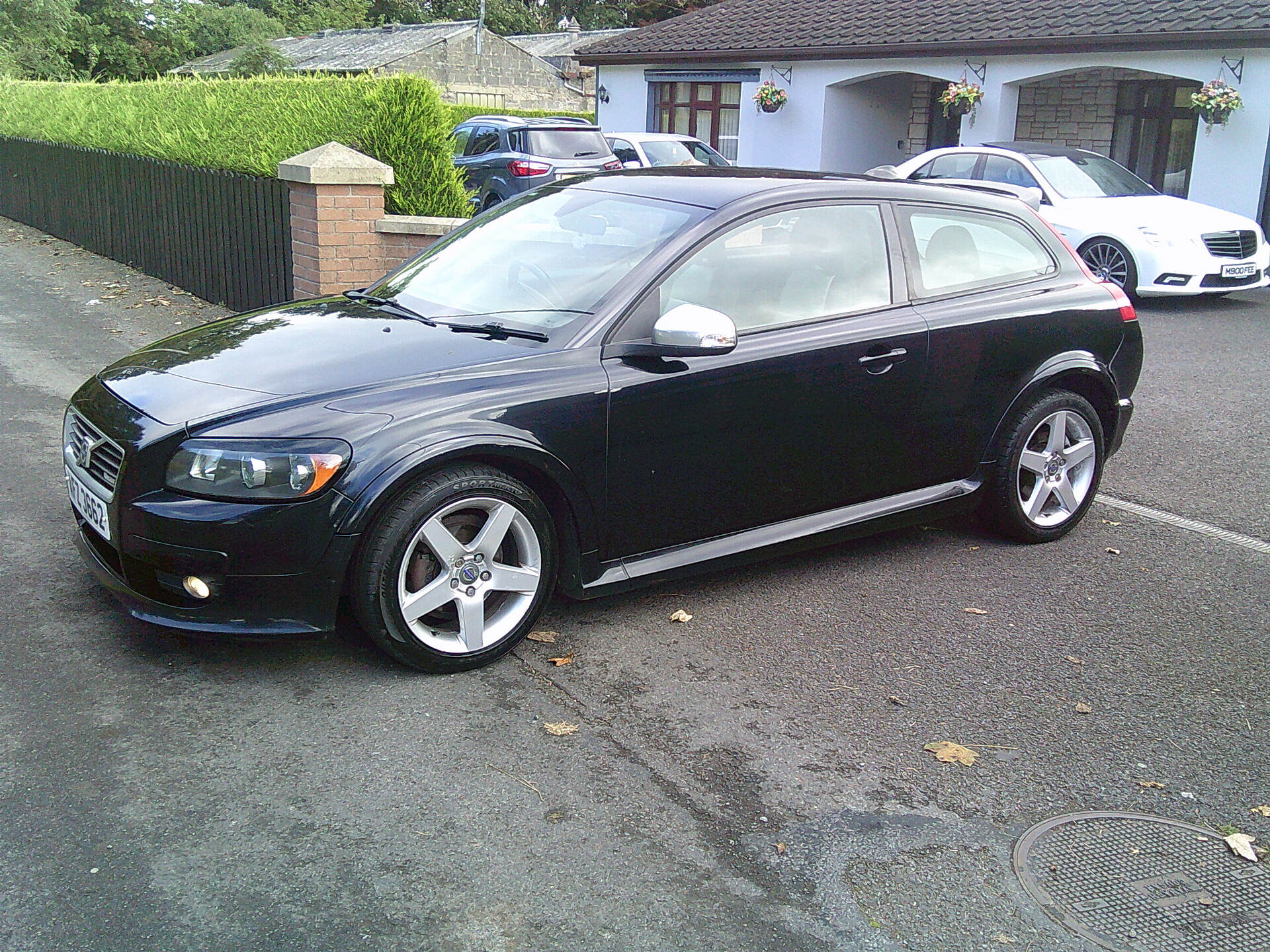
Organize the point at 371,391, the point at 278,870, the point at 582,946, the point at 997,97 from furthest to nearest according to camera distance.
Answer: the point at 997,97
the point at 371,391
the point at 278,870
the point at 582,946

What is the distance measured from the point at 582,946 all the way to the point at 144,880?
1096 millimetres

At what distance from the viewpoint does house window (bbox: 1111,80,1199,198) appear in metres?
20.6

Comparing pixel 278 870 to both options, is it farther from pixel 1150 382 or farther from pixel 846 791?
pixel 1150 382

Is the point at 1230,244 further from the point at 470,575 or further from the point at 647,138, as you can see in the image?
the point at 470,575

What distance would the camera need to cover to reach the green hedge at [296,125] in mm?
10234

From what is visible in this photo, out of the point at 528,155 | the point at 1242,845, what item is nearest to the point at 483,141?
the point at 528,155

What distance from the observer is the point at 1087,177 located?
47.2 ft

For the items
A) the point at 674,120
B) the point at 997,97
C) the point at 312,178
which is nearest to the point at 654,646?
the point at 312,178

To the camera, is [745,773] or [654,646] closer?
[745,773]

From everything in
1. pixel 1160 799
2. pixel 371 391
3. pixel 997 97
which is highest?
pixel 997 97

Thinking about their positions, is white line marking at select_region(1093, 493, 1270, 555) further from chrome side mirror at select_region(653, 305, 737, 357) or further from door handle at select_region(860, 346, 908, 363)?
chrome side mirror at select_region(653, 305, 737, 357)

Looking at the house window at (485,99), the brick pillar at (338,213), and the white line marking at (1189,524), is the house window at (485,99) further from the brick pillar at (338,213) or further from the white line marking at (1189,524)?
the white line marking at (1189,524)

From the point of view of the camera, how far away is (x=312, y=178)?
8930 mm

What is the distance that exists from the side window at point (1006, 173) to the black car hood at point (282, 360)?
1128cm
